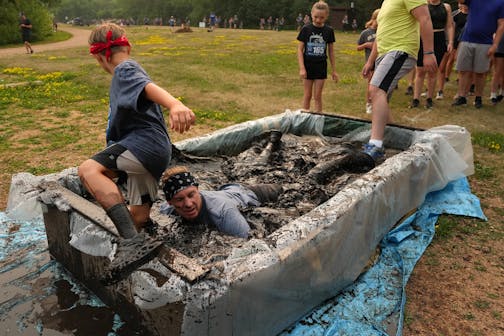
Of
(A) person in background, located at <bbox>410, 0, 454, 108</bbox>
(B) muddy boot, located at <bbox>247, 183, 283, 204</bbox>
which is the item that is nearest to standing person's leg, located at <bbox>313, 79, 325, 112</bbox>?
(A) person in background, located at <bbox>410, 0, 454, 108</bbox>

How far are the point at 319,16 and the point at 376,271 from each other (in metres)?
4.28

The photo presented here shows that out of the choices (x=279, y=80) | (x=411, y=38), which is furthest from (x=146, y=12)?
(x=411, y=38)

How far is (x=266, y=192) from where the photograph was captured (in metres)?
3.92

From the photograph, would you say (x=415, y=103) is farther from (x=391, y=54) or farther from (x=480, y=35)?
(x=391, y=54)

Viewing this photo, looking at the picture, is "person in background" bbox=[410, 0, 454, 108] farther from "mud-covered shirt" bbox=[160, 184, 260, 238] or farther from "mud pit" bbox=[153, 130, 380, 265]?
"mud-covered shirt" bbox=[160, 184, 260, 238]

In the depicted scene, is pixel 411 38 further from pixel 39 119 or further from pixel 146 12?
pixel 146 12

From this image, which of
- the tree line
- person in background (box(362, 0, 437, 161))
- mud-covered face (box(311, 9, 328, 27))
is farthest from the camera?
the tree line

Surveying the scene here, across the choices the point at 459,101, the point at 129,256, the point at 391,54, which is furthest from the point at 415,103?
the point at 129,256

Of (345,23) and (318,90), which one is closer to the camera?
(318,90)

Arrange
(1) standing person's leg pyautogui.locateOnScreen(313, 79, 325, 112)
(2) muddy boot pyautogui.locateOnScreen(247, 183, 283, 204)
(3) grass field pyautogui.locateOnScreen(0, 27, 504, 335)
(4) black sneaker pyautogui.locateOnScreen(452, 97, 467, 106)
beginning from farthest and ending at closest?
(4) black sneaker pyautogui.locateOnScreen(452, 97, 467, 106) < (1) standing person's leg pyautogui.locateOnScreen(313, 79, 325, 112) < (2) muddy boot pyautogui.locateOnScreen(247, 183, 283, 204) < (3) grass field pyautogui.locateOnScreen(0, 27, 504, 335)

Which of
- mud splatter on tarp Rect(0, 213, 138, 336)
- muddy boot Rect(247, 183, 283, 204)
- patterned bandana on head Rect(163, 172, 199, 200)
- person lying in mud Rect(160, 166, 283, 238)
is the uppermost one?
patterned bandana on head Rect(163, 172, 199, 200)

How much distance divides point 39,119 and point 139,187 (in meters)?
6.21

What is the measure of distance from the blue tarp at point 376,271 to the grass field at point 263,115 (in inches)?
4.2

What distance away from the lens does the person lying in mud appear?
2.99 meters
